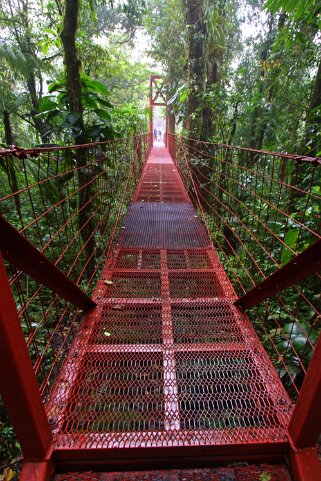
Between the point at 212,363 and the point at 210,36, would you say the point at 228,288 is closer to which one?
the point at 212,363

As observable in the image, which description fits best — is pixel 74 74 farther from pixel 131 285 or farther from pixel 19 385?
pixel 19 385

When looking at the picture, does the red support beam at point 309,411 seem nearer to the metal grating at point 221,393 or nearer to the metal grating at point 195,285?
the metal grating at point 221,393

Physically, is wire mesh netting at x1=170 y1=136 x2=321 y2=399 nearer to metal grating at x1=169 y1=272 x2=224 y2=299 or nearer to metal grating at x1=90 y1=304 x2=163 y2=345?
metal grating at x1=169 y1=272 x2=224 y2=299

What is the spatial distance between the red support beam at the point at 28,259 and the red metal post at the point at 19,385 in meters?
0.17

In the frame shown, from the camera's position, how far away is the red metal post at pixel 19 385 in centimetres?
72

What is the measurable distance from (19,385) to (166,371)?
27.3 inches

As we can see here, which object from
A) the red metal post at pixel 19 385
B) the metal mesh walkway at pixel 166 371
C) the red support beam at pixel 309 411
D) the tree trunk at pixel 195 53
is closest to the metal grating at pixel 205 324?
the metal mesh walkway at pixel 166 371

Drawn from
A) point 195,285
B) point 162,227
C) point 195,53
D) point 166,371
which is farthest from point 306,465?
point 195,53

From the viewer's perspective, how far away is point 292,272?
111 cm

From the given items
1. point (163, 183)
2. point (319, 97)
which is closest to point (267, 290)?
point (319, 97)

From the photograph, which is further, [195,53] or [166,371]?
[195,53]

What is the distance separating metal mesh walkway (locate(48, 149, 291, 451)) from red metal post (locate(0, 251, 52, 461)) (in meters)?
0.11

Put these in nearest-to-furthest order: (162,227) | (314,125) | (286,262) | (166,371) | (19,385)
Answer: (19,385)
(166,371)
(286,262)
(314,125)
(162,227)

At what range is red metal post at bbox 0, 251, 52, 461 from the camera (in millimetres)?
724
